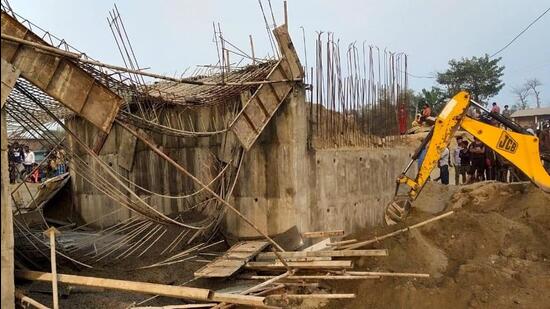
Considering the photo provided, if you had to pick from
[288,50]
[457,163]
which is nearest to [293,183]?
[288,50]

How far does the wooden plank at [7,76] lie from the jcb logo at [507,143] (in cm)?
727

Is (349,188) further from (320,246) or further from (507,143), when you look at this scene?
(507,143)

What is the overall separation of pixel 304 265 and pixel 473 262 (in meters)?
2.60

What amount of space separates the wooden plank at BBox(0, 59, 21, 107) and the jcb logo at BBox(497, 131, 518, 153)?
7.27 meters

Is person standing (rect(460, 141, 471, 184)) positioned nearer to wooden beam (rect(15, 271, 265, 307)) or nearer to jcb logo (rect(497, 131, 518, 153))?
jcb logo (rect(497, 131, 518, 153))

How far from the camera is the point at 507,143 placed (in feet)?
27.8

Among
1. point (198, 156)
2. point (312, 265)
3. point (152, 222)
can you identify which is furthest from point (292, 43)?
point (152, 222)

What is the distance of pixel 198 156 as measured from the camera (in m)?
9.64

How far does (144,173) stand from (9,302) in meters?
6.00

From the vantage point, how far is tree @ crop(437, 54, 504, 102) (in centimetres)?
3722

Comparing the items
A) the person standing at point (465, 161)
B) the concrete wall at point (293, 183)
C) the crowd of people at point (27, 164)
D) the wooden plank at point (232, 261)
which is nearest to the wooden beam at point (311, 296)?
the wooden plank at point (232, 261)

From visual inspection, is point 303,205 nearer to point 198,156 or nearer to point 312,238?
point 312,238

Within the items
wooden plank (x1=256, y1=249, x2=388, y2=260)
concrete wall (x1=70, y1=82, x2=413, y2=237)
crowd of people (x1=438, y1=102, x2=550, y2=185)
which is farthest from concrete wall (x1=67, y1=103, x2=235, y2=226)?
crowd of people (x1=438, y1=102, x2=550, y2=185)

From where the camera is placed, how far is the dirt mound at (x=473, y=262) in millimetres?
6477
